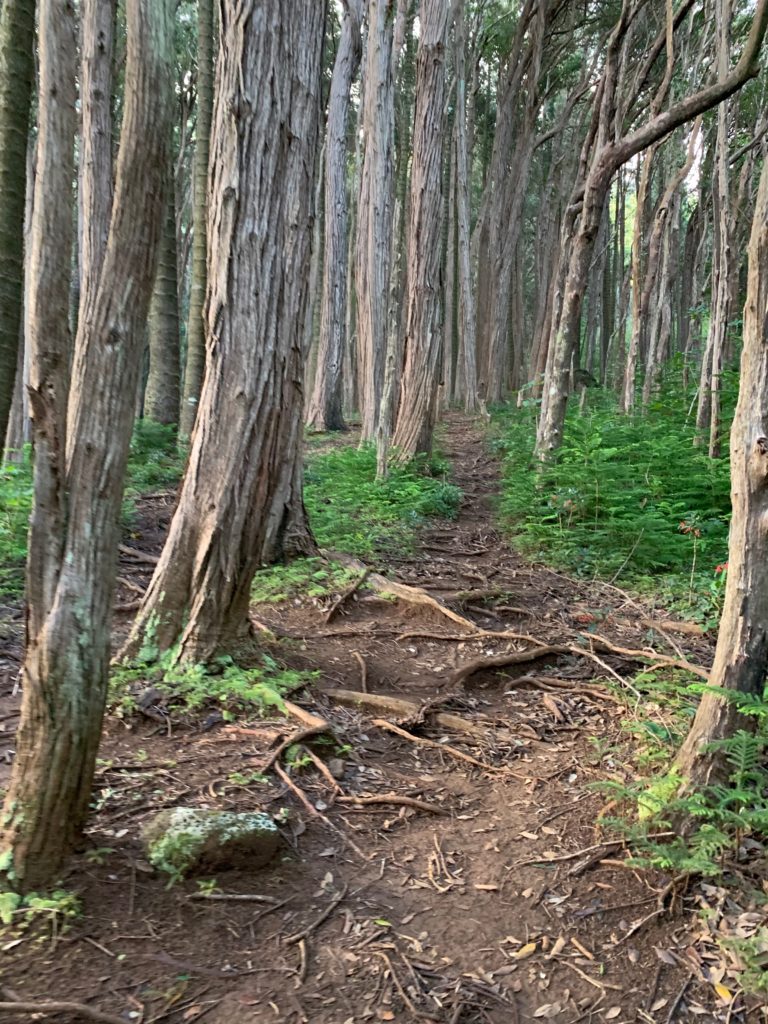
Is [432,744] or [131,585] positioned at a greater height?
[131,585]

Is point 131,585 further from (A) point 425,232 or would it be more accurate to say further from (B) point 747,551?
(A) point 425,232

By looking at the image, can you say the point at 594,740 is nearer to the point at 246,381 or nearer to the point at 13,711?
the point at 246,381

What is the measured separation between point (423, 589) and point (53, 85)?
187 inches

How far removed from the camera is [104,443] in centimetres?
231

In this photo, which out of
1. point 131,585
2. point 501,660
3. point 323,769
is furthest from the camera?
point 131,585

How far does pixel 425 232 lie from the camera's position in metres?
10.5

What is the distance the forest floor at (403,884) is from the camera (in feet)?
7.41

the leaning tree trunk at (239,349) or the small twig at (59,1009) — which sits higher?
the leaning tree trunk at (239,349)

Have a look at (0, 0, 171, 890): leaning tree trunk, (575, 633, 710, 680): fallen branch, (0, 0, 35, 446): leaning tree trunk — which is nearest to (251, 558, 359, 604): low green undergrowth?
(575, 633, 710, 680): fallen branch

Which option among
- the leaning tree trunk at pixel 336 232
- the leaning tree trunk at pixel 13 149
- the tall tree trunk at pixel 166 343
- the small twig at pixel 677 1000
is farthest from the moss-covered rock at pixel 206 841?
the leaning tree trunk at pixel 336 232

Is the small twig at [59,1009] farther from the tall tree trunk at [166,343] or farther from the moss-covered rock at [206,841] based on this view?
the tall tree trunk at [166,343]

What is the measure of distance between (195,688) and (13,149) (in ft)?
16.6

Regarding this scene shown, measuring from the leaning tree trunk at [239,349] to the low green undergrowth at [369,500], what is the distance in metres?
2.87

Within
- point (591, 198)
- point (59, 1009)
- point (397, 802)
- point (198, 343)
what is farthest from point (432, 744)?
point (198, 343)
